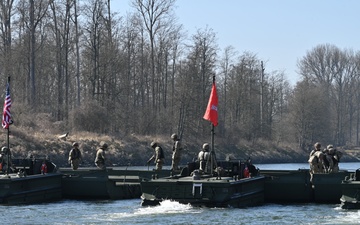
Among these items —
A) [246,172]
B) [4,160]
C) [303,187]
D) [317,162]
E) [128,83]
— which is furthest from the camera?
[128,83]

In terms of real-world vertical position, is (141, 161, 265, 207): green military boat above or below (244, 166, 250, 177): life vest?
below

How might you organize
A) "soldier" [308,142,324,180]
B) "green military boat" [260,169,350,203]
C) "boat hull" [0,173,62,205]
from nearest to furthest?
"boat hull" [0,173,62,205] → "green military boat" [260,169,350,203] → "soldier" [308,142,324,180]

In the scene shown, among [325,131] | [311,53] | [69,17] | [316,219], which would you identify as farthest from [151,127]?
[316,219]

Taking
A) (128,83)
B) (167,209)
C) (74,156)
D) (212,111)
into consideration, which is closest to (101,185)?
(74,156)

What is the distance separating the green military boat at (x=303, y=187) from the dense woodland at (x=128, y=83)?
125 feet

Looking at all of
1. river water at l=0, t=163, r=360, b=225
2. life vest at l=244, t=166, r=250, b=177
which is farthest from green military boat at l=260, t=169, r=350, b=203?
life vest at l=244, t=166, r=250, b=177

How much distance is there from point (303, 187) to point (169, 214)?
25.9 feet

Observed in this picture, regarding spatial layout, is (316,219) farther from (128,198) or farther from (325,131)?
(325,131)

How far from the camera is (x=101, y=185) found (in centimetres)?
3528

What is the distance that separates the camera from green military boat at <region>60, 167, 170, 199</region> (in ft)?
115

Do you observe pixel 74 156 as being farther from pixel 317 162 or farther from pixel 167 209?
pixel 317 162

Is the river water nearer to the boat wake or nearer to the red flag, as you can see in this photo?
the boat wake

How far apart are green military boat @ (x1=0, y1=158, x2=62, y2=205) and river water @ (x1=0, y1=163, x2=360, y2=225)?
27.8 inches

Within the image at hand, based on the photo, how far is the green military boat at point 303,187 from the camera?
33062mm
